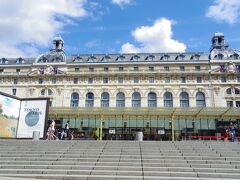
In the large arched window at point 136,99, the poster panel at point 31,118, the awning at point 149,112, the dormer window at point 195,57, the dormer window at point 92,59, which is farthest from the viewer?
the dormer window at point 92,59

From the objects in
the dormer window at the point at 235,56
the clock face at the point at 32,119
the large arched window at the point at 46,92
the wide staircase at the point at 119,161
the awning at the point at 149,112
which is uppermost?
the dormer window at the point at 235,56

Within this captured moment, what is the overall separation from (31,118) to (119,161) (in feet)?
46.1

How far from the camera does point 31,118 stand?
27.1 m

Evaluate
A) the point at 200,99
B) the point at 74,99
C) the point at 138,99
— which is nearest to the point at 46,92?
the point at 74,99

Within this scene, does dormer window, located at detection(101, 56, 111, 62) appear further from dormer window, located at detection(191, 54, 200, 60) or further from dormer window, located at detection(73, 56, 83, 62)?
dormer window, located at detection(191, 54, 200, 60)

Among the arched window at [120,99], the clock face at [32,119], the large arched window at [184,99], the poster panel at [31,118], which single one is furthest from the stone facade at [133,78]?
the clock face at [32,119]

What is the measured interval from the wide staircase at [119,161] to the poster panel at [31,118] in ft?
19.3

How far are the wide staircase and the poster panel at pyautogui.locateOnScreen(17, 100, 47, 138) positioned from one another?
5895 millimetres

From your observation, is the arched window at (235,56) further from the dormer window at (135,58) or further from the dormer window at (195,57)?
the dormer window at (135,58)

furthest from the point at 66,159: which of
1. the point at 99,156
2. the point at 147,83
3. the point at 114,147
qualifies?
the point at 147,83

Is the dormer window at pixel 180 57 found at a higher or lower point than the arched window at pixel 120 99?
higher

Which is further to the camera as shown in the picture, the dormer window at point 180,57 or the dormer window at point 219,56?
the dormer window at point 180,57

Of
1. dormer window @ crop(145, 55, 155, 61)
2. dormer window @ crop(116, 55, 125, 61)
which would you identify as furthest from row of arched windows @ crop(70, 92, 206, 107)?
dormer window @ crop(116, 55, 125, 61)

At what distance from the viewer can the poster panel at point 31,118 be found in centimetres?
2697
